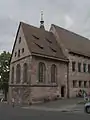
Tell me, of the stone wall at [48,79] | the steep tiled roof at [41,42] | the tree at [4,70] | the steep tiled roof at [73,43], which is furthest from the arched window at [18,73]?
the tree at [4,70]

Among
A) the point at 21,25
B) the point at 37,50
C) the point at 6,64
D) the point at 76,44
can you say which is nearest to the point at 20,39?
the point at 21,25

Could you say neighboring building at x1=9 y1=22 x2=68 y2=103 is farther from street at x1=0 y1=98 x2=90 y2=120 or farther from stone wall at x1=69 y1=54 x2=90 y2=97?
street at x1=0 y1=98 x2=90 y2=120

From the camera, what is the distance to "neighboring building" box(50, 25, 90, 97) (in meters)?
41.6

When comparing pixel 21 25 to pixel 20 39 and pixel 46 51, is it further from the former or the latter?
pixel 46 51

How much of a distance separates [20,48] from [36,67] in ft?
20.7

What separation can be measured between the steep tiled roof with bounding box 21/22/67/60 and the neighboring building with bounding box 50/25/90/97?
4.48 ft

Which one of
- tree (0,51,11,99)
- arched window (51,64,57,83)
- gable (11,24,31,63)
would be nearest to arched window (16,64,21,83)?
gable (11,24,31,63)

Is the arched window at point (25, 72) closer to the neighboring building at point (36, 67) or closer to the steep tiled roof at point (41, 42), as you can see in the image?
the neighboring building at point (36, 67)

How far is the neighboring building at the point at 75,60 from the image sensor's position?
41.6 meters

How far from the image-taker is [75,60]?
140ft

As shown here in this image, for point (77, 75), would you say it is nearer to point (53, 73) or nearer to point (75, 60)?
point (75, 60)

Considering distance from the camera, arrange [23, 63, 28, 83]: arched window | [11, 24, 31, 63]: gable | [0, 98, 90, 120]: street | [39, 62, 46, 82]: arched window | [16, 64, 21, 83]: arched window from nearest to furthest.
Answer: [0, 98, 90, 120]: street
[39, 62, 46, 82]: arched window
[23, 63, 28, 83]: arched window
[11, 24, 31, 63]: gable
[16, 64, 21, 83]: arched window

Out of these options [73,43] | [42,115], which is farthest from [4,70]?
[42,115]

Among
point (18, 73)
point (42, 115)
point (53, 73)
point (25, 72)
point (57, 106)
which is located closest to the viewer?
point (42, 115)
